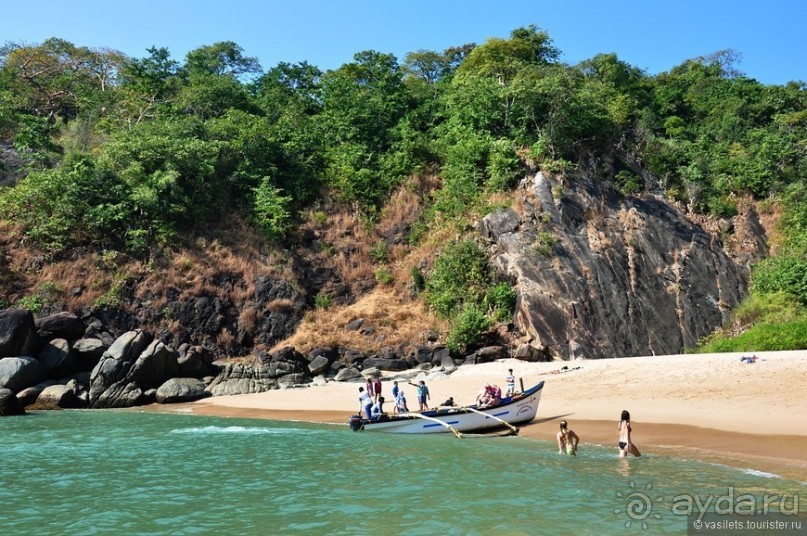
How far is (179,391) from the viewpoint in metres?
26.2

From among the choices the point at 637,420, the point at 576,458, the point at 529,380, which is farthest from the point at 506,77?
the point at 576,458

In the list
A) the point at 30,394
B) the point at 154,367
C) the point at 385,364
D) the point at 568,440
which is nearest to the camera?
the point at 568,440

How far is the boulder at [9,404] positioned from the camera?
2345cm

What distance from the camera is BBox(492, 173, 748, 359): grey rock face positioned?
28234 millimetres

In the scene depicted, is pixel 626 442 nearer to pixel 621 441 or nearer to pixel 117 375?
pixel 621 441

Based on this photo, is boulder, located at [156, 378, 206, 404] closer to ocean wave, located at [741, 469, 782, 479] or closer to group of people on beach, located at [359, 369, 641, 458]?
group of people on beach, located at [359, 369, 641, 458]

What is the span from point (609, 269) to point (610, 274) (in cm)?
34

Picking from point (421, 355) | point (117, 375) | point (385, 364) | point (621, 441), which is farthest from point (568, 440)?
point (117, 375)

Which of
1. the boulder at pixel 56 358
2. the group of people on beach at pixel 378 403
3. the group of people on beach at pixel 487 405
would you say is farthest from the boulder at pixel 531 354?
the boulder at pixel 56 358

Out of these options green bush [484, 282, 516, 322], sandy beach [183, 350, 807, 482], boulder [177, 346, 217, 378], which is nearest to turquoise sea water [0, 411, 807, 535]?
sandy beach [183, 350, 807, 482]

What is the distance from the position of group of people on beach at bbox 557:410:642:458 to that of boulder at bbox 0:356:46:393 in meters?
23.3

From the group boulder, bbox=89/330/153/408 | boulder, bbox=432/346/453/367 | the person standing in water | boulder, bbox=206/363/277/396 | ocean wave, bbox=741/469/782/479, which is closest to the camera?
ocean wave, bbox=741/469/782/479

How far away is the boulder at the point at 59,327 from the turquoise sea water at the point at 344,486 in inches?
431

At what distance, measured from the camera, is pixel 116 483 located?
1280 cm
